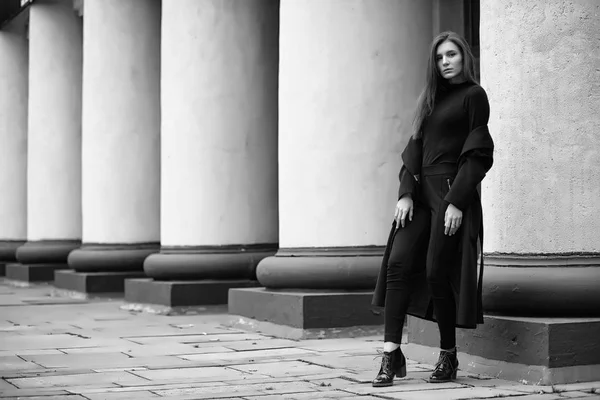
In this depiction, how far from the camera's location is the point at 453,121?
651cm

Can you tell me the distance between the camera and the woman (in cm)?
632

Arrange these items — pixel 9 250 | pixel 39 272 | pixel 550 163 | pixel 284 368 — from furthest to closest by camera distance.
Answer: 1. pixel 9 250
2. pixel 39 272
3. pixel 284 368
4. pixel 550 163

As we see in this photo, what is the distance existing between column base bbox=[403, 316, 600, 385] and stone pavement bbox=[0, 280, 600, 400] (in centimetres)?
11

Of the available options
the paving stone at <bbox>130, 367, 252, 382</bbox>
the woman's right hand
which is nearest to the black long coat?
the woman's right hand

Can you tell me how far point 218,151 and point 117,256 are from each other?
3.28 meters

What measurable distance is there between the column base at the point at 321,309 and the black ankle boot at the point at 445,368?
2.97 m

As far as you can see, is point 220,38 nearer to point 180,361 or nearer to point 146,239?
point 146,239

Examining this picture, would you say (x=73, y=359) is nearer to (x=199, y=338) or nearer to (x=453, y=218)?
(x=199, y=338)

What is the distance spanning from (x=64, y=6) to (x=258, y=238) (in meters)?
7.82

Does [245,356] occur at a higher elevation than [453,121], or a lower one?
lower

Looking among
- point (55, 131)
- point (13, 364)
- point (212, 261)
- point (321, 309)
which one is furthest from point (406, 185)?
point (55, 131)

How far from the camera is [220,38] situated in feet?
40.7

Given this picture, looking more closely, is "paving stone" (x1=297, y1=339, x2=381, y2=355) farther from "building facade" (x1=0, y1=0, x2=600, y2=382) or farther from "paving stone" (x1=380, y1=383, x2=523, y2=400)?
"paving stone" (x1=380, y1=383, x2=523, y2=400)

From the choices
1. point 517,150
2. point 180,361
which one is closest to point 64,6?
point 180,361
